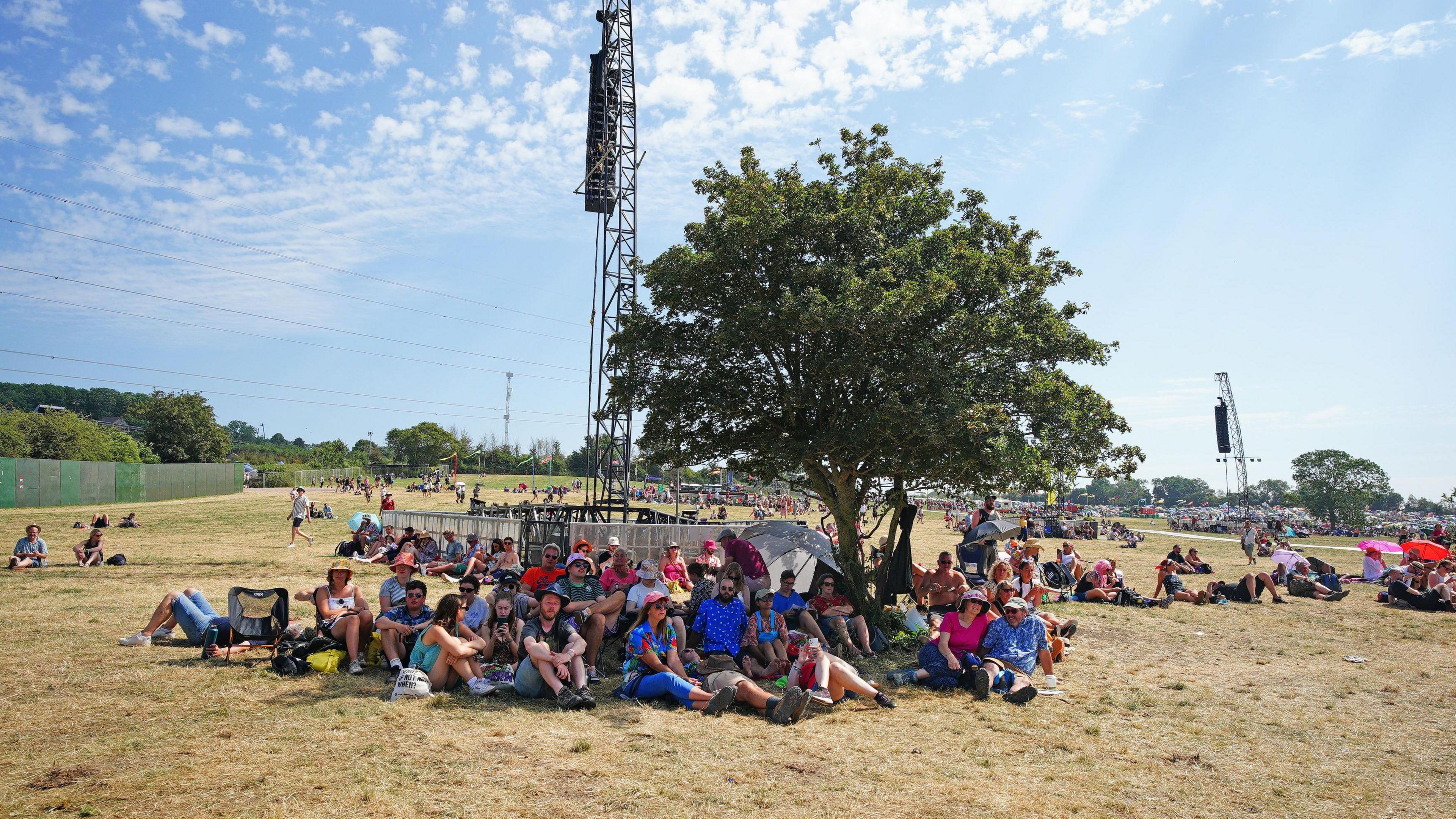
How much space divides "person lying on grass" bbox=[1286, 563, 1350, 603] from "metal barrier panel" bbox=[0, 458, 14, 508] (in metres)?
45.5

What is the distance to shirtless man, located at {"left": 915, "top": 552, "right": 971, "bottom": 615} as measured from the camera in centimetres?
1097

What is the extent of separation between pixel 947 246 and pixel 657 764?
821cm

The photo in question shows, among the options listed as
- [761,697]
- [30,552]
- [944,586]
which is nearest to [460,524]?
[30,552]

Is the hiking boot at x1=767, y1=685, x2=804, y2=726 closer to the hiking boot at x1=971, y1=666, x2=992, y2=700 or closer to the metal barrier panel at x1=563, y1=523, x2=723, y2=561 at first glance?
the hiking boot at x1=971, y1=666, x2=992, y2=700

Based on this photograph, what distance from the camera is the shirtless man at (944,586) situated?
11.0 meters

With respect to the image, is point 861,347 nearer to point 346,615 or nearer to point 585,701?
point 585,701

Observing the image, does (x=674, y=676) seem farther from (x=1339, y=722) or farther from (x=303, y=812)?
(x=1339, y=722)

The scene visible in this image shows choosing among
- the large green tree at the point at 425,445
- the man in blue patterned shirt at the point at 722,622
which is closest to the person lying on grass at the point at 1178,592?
the man in blue patterned shirt at the point at 722,622

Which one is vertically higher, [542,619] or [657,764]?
[542,619]

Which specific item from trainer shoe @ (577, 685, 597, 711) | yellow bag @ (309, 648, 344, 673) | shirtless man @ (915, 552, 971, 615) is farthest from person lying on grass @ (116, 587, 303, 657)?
shirtless man @ (915, 552, 971, 615)

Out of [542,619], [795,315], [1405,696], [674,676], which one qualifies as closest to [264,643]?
[542,619]

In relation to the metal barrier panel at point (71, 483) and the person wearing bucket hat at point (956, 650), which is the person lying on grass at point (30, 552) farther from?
the metal barrier panel at point (71, 483)

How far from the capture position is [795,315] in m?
9.88

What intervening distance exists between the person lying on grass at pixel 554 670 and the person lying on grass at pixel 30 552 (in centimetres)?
1355
